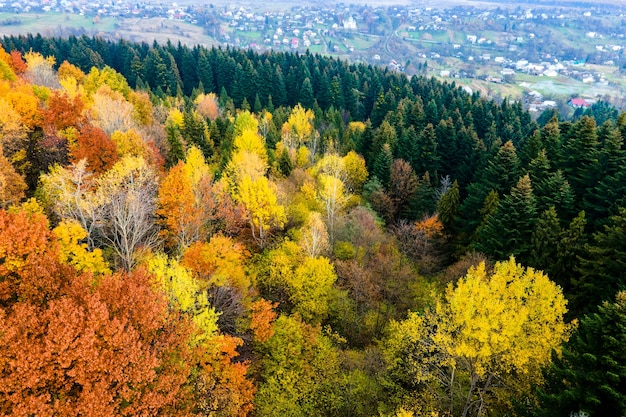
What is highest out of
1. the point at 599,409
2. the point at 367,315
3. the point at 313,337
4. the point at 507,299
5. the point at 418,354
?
the point at 599,409

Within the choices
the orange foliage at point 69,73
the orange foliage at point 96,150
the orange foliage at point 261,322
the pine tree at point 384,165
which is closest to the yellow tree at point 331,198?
the pine tree at point 384,165

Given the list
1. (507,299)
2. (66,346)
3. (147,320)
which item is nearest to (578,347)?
(507,299)

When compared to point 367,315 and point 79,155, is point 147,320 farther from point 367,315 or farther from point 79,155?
point 79,155

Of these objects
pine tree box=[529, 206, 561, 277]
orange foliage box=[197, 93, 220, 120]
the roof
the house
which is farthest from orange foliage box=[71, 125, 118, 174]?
the roof

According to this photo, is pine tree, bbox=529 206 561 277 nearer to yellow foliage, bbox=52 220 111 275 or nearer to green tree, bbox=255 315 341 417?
green tree, bbox=255 315 341 417

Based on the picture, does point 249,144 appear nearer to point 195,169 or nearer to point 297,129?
point 195,169

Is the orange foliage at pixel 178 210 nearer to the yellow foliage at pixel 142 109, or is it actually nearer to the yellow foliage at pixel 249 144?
the yellow foliage at pixel 249 144
